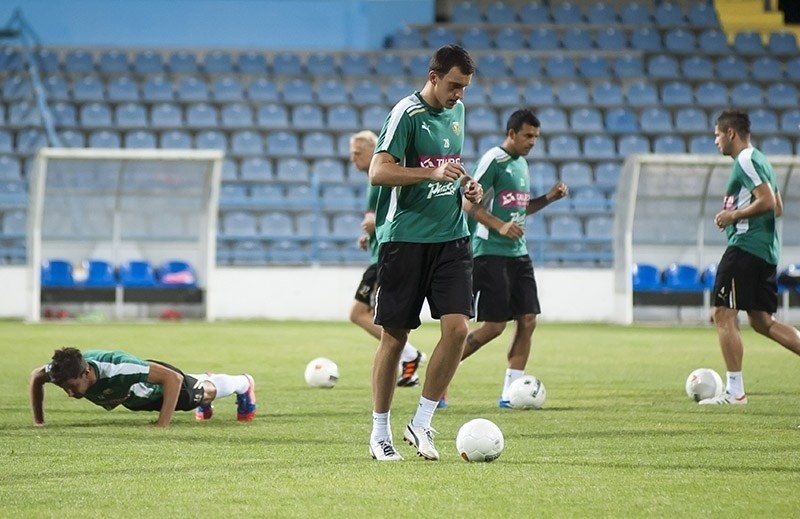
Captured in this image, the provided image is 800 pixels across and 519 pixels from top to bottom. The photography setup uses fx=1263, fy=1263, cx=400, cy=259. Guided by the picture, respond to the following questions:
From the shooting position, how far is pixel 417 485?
19.0 ft

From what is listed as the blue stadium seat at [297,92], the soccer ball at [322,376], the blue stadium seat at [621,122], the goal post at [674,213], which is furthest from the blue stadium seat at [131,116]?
the soccer ball at [322,376]

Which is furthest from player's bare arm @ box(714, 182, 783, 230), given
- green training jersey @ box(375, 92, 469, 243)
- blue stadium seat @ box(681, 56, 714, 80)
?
blue stadium seat @ box(681, 56, 714, 80)

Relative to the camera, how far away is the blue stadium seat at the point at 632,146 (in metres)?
27.3

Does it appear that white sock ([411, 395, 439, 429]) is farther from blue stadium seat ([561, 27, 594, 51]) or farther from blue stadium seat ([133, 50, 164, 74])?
blue stadium seat ([561, 27, 594, 51])

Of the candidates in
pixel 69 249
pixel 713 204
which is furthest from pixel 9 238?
pixel 713 204

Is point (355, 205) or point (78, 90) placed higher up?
point (78, 90)

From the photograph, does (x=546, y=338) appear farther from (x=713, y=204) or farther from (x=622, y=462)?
(x=622, y=462)

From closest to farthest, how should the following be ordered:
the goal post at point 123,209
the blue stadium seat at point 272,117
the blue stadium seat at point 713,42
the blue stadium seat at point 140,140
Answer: the goal post at point 123,209, the blue stadium seat at point 140,140, the blue stadium seat at point 272,117, the blue stadium seat at point 713,42

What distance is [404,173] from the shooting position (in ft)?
21.3

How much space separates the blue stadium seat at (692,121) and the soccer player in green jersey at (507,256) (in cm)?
1862

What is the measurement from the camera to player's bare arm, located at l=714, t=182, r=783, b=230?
959 cm

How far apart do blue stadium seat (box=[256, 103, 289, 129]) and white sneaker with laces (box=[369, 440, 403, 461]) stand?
69.0 feet

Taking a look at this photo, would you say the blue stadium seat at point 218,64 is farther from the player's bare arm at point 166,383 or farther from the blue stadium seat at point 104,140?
the player's bare arm at point 166,383

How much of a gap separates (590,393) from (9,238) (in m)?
15.9
